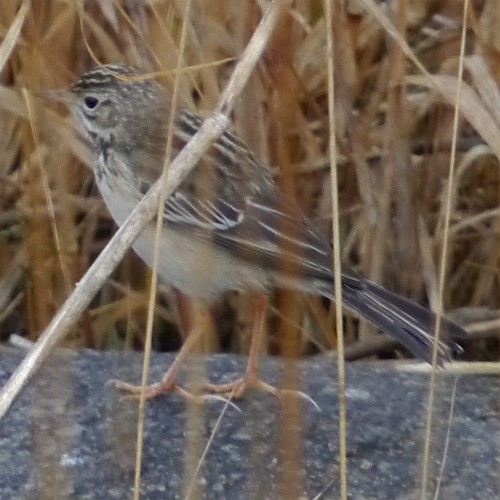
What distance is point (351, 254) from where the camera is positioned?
151 inches

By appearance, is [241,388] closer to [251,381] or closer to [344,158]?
[251,381]

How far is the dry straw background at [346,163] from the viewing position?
11.2 feet

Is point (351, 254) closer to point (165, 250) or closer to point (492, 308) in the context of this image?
point (492, 308)

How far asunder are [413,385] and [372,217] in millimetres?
621

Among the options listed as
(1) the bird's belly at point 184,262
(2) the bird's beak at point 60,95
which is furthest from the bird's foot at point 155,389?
(2) the bird's beak at point 60,95

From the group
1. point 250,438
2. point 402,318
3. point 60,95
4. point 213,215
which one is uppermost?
point 60,95

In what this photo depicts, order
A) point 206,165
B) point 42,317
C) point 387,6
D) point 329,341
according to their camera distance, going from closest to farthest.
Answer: point 42,317
point 206,165
point 387,6
point 329,341

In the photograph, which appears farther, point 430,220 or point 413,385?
point 430,220

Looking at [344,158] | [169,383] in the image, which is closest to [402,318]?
[169,383]

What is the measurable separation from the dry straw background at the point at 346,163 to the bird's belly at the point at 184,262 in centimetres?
20

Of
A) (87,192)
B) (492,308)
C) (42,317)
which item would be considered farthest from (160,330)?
(42,317)

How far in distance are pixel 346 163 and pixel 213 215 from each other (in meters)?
0.76

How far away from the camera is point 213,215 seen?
122 inches

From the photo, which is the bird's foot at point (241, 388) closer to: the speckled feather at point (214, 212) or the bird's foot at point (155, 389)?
the bird's foot at point (155, 389)
